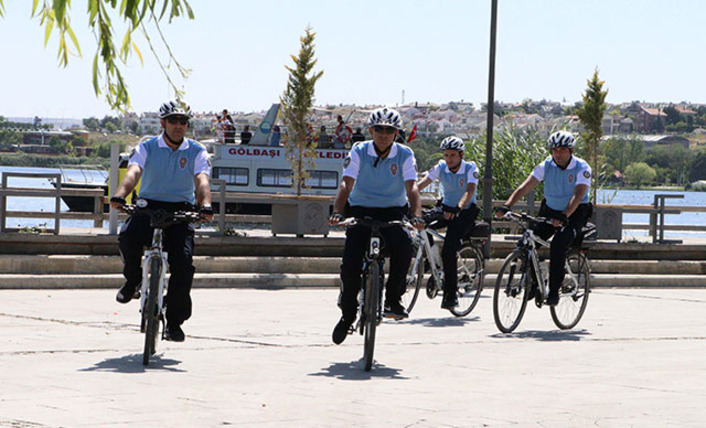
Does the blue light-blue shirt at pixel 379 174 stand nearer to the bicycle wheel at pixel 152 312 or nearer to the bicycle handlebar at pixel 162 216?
the bicycle handlebar at pixel 162 216

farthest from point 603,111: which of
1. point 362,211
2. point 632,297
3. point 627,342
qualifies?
point 362,211

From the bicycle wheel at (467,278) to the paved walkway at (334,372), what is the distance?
0.19m

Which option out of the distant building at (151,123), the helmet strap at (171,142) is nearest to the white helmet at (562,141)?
the helmet strap at (171,142)

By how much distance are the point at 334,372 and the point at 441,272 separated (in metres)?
4.31

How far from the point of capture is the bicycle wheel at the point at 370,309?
7965mm

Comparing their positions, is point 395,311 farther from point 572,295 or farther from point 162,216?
point 572,295

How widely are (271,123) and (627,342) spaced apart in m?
33.2

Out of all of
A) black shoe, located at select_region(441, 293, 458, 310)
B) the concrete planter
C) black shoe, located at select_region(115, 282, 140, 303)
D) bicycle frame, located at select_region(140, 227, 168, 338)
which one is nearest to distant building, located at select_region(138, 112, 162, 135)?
the concrete planter

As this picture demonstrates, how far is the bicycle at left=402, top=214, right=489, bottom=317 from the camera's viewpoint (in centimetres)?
1204

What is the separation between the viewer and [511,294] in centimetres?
1070

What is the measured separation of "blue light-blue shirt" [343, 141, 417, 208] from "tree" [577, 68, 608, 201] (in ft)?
59.2

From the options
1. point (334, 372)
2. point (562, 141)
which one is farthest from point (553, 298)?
point (334, 372)

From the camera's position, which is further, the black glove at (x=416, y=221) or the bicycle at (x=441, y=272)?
the bicycle at (x=441, y=272)

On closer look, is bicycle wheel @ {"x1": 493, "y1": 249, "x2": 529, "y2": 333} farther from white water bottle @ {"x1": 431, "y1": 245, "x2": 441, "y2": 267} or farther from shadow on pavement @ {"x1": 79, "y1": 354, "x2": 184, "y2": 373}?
shadow on pavement @ {"x1": 79, "y1": 354, "x2": 184, "y2": 373}
